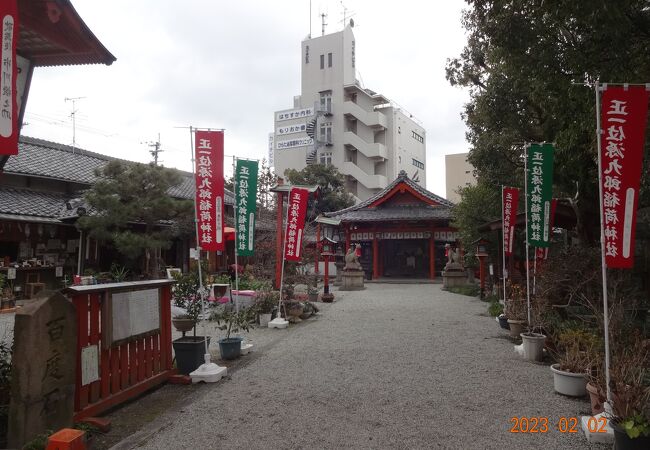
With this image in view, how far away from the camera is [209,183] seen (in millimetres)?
7031

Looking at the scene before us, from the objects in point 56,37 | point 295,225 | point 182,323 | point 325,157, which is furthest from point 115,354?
point 325,157

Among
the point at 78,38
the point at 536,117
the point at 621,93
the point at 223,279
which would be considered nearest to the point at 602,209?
the point at 621,93

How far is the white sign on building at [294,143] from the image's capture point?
4879 cm

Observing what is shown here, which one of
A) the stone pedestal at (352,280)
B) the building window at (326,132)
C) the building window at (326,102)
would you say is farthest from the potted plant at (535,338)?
the building window at (326,102)

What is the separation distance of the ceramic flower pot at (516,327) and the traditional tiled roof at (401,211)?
15.5 meters

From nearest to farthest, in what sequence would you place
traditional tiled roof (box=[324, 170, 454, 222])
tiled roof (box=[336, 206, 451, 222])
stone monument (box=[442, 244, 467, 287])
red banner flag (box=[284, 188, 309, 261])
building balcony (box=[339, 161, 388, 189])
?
red banner flag (box=[284, 188, 309, 261]), stone monument (box=[442, 244, 467, 287]), tiled roof (box=[336, 206, 451, 222]), traditional tiled roof (box=[324, 170, 454, 222]), building balcony (box=[339, 161, 388, 189])

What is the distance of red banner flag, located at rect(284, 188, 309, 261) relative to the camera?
11742mm

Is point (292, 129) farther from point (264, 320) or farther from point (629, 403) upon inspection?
point (629, 403)

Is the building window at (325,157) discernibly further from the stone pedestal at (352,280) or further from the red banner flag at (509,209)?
the red banner flag at (509,209)

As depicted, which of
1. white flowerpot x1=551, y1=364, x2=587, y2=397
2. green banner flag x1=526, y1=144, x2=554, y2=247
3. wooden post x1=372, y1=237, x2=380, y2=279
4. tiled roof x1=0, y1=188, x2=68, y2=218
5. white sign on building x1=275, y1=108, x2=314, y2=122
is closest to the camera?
white flowerpot x1=551, y1=364, x2=587, y2=397

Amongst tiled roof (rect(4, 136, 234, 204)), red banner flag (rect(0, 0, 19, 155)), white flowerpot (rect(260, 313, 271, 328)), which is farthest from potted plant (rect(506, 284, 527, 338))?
tiled roof (rect(4, 136, 234, 204))

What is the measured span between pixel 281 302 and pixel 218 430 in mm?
6915

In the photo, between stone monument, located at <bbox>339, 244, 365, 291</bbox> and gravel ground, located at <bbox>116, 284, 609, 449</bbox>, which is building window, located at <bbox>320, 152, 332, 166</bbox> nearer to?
stone monument, located at <bbox>339, 244, 365, 291</bbox>

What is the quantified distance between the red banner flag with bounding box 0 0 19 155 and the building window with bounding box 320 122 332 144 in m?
44.2
